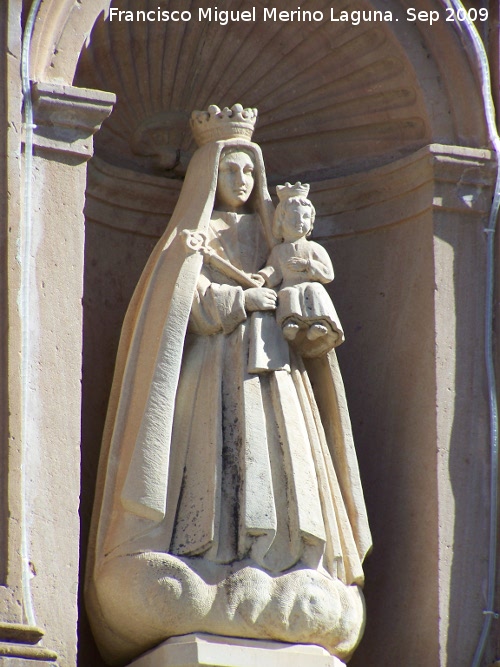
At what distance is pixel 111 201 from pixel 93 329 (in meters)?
0.48

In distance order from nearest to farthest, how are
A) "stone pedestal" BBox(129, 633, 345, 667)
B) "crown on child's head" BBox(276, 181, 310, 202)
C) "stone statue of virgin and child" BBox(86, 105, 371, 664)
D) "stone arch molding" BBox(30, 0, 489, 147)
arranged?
"stone pedestal" BBox(129, 633, 345, 667) → "stone statue of virgin and child" BBox(86, 105, 371, 664) → "crown on child's head" BBox(276, 181, 310, 202) → "stone arch molding" BBox(30, 0, 489, 147)

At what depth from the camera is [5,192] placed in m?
6.59

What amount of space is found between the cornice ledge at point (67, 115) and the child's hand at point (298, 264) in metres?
0.74

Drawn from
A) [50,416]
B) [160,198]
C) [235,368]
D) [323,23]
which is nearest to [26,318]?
[50,416]

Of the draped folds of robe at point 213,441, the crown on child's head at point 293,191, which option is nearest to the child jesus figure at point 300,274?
the crown on child's head at point 293,191

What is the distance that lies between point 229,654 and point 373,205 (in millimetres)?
1922

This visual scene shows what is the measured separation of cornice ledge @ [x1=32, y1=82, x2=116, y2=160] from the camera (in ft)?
22.3

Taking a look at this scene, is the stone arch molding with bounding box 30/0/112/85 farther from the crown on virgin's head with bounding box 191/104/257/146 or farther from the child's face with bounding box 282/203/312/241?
the child's face with bounding box 282/203/312/241

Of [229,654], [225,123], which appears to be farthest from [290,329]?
[229,654]

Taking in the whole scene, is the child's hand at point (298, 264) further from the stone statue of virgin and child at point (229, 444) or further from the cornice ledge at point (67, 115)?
the cornice ledge at point (67, 115)

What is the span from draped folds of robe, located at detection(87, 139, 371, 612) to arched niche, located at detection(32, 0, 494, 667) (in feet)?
1.09

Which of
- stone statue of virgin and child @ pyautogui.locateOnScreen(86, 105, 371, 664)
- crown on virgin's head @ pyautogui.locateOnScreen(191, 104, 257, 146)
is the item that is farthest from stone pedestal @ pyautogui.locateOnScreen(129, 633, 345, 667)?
crown on virgin's head @ pyautogui.locateOnScreen(191, 104, 257, 146)

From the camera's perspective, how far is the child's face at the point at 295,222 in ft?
23.2

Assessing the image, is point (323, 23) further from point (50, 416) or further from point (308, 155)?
point (50, 416)
